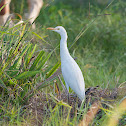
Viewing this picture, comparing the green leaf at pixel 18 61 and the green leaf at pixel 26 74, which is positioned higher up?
the green leaf at pixel 18 61

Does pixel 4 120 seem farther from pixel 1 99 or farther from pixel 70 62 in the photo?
pixel 70 62

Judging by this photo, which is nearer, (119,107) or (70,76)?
(119,107)

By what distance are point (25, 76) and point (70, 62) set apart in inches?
12.8

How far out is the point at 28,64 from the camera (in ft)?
6.63

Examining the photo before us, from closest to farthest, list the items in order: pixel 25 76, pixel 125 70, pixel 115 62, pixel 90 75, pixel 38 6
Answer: pixel 25 76 → pixel 90 75 → pixel 125 70 → pixel 115 62 → pixel 38 6

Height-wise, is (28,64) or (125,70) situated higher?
(28,64)

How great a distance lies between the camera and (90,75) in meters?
3.13

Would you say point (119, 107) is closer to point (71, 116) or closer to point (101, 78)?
point (71, 116)

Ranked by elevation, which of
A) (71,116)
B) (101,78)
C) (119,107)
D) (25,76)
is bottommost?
(101,78)

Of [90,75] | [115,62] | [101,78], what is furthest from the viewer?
[115,62]

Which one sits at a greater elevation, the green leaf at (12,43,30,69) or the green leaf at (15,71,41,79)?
the green leaf at (12,43,30,69)

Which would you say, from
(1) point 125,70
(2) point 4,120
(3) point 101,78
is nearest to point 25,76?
(2) point 4,120

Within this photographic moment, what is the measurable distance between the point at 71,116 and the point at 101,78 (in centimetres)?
101

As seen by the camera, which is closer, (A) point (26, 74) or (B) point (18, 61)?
(A) point (26, 74)
